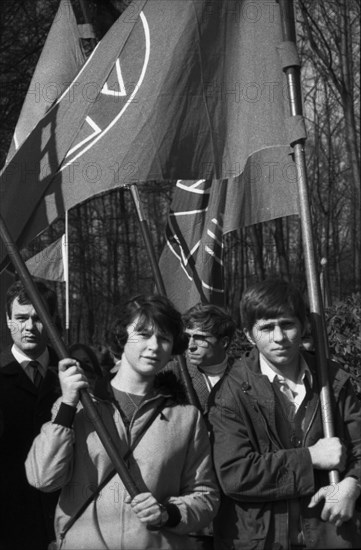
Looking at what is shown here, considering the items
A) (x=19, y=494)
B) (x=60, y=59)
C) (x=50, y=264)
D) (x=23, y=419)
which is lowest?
(x=19, y=494)

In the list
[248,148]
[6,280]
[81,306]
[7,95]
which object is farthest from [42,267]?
[81,306]

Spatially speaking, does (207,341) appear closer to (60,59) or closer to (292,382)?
(292,382)

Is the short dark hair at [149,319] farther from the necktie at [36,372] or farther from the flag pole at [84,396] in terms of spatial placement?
the necktie at [36,372]

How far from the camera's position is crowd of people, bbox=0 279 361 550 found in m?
3.00

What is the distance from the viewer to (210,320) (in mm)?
4449

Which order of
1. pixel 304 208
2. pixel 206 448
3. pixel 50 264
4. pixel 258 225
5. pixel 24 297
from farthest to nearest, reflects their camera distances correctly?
pixel 258 225 < pixel 50 264 < pixel 24 297 < pixel 304 208 < pixel 206 448

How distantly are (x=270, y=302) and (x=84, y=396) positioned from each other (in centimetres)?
75

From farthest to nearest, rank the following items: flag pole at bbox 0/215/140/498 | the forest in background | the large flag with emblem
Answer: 1. the forest in background
2. the large flag with emblem
3. flag pole at bbox 0/215/140/498

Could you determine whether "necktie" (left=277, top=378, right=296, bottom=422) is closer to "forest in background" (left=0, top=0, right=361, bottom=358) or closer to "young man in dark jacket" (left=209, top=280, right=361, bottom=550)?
"young man in dark jacket" (left=209, top=280, right=361, bottom=550)

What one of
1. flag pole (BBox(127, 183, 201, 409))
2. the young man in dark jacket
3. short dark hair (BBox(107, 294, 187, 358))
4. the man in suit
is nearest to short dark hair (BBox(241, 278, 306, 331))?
the young man in dark jacket

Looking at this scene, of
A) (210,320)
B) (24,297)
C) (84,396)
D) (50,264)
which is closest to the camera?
(84,396)

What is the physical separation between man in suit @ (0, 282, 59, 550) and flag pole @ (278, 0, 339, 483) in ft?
3.39

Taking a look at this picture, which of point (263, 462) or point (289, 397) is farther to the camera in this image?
point (289, 397)

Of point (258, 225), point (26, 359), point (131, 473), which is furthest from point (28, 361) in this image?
point (258, 225)
